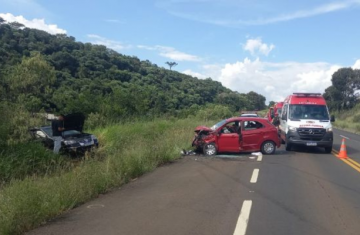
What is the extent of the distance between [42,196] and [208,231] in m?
3.26

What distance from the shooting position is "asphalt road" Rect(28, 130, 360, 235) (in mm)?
6223

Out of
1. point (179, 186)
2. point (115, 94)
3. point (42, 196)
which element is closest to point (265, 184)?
point (179, 186)

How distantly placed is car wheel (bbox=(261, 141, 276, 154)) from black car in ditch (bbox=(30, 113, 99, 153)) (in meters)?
7.57

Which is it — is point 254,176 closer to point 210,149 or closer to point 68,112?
point 210,149

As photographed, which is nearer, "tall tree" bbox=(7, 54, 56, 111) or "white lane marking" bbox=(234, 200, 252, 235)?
"white lane marking" bbox=(234, 200, 252, 235)

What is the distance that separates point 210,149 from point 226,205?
8.95m

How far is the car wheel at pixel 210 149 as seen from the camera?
16641mm

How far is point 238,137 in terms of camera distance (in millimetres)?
16719

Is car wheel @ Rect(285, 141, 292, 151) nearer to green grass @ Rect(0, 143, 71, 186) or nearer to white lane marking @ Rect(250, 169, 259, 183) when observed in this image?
white lane marking @ Rect(250, 169, 259, 183)

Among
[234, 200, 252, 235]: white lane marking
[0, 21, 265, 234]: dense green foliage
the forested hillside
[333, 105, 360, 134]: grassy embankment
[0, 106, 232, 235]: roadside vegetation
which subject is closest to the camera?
[234, 200, 252, 235]: white lane marking

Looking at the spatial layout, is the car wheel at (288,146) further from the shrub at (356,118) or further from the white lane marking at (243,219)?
the shrub at (356,118)

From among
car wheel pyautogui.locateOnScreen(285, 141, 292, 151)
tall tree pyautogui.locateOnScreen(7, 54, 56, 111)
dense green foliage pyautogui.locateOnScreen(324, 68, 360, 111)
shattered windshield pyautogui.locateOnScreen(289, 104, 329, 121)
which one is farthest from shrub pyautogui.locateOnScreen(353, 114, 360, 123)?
car wheel pyautogui.locateOnScreen(285, 141, 292, 151)

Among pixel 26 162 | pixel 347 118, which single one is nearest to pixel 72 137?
pixel 26 162

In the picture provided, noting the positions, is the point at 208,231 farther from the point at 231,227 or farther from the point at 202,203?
the point at 202,203
